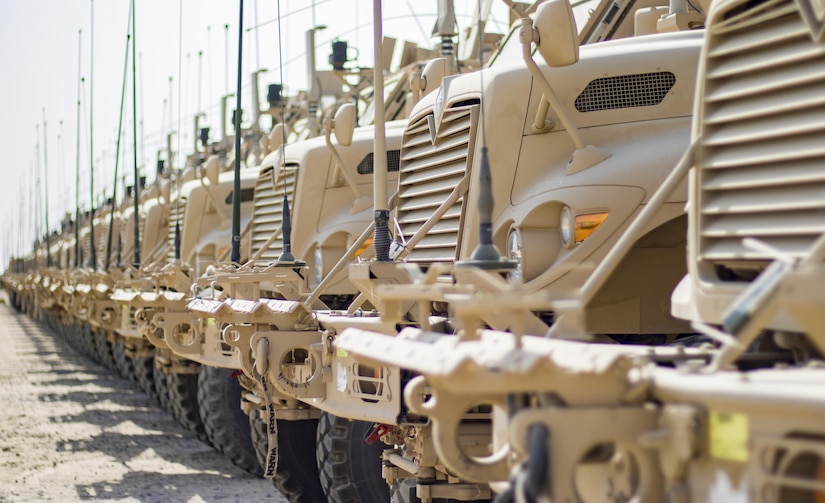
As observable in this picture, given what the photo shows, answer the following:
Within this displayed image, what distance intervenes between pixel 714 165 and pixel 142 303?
8233 mm

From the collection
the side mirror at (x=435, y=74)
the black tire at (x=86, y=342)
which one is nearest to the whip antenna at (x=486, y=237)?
the side mirror at (x=435, y=74)

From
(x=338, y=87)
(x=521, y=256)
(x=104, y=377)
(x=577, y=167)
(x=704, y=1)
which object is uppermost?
(x=338, y=87)

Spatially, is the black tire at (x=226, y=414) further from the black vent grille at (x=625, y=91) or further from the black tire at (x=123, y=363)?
the black tire at (x=123, y=363)

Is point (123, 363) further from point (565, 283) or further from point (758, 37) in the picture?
point (758, 37)

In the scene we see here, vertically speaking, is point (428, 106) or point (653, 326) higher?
point (428, 106)

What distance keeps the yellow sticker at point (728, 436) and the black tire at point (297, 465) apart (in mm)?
5850

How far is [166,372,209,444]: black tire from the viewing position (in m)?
13.3

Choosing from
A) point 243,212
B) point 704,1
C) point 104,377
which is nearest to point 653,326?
point 704,1

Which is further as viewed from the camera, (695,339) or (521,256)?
(521,256)

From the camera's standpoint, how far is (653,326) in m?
5.46

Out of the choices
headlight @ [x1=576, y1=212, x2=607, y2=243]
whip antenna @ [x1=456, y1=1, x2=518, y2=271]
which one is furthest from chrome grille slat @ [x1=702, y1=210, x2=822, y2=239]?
headlight @ [x1=576, y1=212, x2=607, y2=243]

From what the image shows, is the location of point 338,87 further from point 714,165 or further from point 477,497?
point 714,165

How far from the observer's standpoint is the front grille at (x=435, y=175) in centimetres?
625

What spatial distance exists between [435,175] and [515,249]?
1.10m
